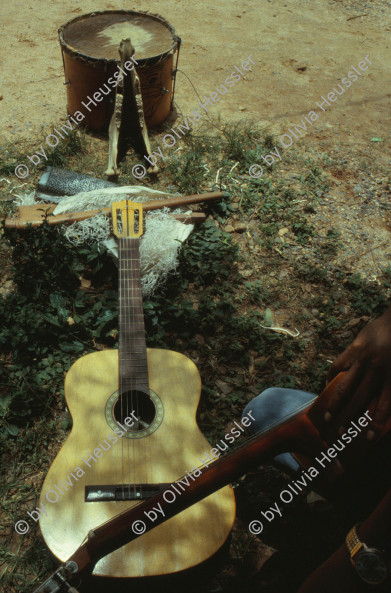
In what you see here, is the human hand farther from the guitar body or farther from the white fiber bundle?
the white fiber bundle

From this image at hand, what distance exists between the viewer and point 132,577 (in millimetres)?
1822

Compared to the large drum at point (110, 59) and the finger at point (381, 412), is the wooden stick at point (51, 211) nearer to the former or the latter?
the large drum at point (110, 59)

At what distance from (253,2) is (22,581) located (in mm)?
8560

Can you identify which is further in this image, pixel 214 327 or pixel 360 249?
pixel 360 249

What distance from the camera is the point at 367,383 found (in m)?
1.42

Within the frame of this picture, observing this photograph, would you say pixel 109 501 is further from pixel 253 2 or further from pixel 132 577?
pixel 253 2

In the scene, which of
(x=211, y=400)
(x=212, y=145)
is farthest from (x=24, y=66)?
(x=211, y=400)

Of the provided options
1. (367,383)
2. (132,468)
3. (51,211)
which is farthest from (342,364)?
(51,211)

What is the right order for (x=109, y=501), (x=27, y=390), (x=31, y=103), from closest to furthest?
(x=109, y=501) < (x=27, y=390) < (x=31, y=103)

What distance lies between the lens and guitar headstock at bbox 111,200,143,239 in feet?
10.3

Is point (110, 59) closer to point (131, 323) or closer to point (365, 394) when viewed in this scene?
point (131, 323)

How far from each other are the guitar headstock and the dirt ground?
1.93m

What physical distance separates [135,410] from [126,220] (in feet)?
4.50

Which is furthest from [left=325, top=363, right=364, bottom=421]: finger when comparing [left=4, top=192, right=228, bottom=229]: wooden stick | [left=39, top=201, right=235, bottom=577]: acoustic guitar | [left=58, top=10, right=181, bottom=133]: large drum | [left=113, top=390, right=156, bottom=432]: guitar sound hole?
[left=58, top=10, right=181, bottom=133]: large drum
